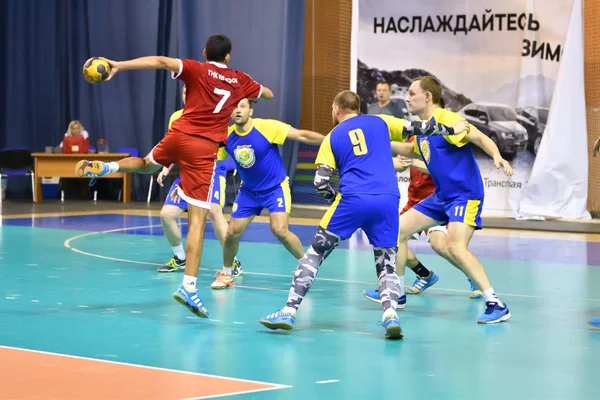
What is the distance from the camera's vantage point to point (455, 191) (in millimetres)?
7754

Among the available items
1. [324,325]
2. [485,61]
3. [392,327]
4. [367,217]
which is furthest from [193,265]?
[485,61]

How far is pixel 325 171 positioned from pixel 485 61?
11.9m

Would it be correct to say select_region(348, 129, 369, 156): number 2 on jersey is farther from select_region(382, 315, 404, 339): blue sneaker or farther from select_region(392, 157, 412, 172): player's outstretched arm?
select_region(392, 157, 412, 172): player's outstretched arm

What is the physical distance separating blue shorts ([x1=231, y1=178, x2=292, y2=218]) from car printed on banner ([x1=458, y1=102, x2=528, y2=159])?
355 inches

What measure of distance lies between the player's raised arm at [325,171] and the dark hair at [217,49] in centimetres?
134

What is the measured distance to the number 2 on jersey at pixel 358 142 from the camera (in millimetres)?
6688

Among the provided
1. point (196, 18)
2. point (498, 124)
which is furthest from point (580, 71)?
point (196, 18)

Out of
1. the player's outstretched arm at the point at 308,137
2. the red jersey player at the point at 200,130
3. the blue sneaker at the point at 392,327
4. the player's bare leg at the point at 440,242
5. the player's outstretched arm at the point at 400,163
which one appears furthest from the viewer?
the player's outstretched arm at the point at 308,137

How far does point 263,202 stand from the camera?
941cm

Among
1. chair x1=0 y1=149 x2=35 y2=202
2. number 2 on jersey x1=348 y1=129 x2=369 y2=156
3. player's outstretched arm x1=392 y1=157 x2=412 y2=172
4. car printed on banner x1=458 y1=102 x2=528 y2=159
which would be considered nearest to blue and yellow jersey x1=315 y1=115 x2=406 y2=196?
number 2 on jersey x1=348 y1=129 x2=369 y2=156

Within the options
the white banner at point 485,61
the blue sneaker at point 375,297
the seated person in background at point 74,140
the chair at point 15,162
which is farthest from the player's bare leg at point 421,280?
the chair at point 15,162

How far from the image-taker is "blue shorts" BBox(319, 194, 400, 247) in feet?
21.8

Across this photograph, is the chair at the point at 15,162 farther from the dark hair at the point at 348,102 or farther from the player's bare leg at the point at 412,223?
the dark hair at the point at 348,102

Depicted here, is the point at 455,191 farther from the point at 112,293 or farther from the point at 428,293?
the point at 112,293
